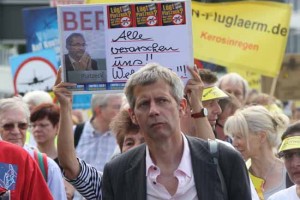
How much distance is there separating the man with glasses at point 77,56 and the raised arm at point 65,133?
0.40 feet

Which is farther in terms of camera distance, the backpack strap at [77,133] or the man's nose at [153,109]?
the backpack strap at [77,133]

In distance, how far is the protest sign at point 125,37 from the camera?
646cm

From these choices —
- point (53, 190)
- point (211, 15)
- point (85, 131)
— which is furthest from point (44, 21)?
point (53, 190)

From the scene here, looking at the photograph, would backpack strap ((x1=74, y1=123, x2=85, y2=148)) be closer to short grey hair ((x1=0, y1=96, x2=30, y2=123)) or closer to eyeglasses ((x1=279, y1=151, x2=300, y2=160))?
short grey hair ((x1=0, y1=96, x2=30, y2=123))

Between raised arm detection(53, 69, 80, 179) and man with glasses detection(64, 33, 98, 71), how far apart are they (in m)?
0.12

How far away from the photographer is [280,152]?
6.72m

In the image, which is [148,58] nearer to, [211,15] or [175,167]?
[175,167]

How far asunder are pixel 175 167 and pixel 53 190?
161cm

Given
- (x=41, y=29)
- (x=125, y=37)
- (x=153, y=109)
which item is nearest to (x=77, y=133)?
(x=41, y=29)

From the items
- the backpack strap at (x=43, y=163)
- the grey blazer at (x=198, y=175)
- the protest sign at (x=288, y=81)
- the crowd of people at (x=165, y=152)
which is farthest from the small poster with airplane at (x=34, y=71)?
the grey blazer at (x=198, y=175)

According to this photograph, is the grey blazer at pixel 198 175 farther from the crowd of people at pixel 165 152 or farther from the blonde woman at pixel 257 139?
the blonde woman at pixel 257 139

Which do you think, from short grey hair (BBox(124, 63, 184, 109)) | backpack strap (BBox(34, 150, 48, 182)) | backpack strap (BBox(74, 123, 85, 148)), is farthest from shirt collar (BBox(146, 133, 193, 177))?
backpack strap (BBox(74, 123, 85, 148))

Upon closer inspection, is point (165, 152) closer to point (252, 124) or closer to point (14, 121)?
point (252, 124)

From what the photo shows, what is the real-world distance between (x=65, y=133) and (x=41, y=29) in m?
8.59
